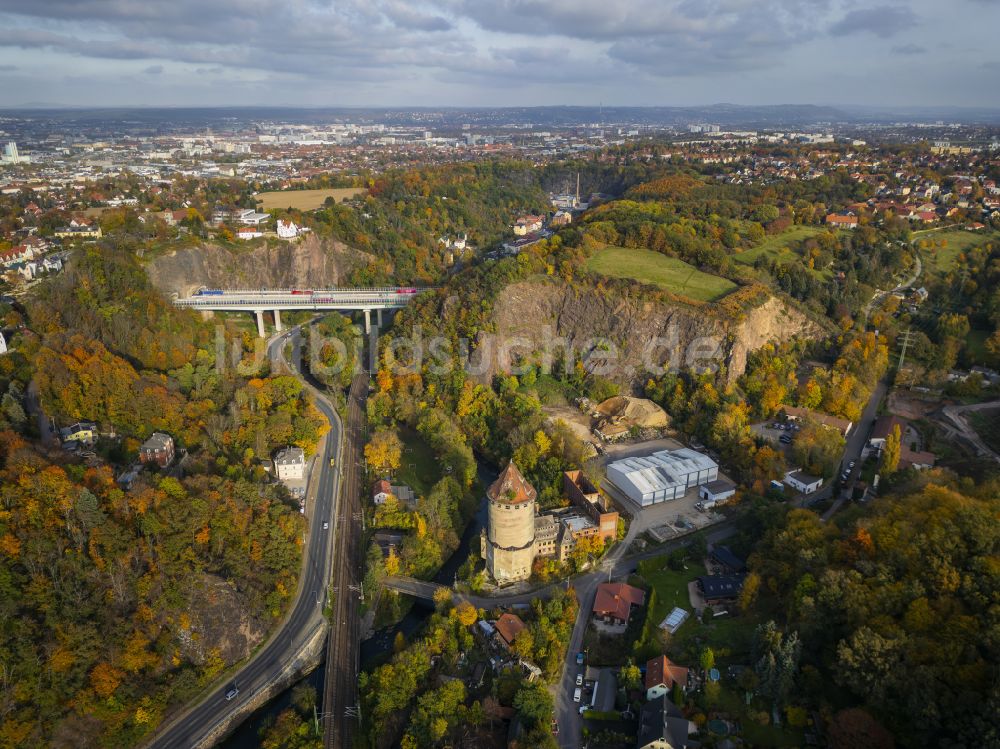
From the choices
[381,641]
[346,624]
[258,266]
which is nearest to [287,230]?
[258,266]

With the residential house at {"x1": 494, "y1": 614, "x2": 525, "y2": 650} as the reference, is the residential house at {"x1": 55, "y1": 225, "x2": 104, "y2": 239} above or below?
above

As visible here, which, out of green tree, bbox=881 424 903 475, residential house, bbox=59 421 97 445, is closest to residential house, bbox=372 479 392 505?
residential house, bbox=59 421 97 445

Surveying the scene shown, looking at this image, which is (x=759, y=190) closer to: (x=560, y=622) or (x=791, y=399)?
(x=791, y=399)

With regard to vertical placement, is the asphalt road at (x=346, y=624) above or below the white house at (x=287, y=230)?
below

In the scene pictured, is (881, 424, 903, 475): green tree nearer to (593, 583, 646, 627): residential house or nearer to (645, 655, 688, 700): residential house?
(593, 583, 646, 627): residential house

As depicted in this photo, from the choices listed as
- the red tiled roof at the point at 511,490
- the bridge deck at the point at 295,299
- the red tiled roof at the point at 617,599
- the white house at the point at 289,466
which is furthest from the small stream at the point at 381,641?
the bridge deck at the point at 295,299

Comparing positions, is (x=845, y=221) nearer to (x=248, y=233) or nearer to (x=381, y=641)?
(x=248, y=233)

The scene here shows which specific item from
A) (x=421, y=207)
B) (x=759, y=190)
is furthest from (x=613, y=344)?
(x=421, y=207)

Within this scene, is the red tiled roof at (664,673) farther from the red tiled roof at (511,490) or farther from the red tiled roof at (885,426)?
the red tiled roof at (885,426)
